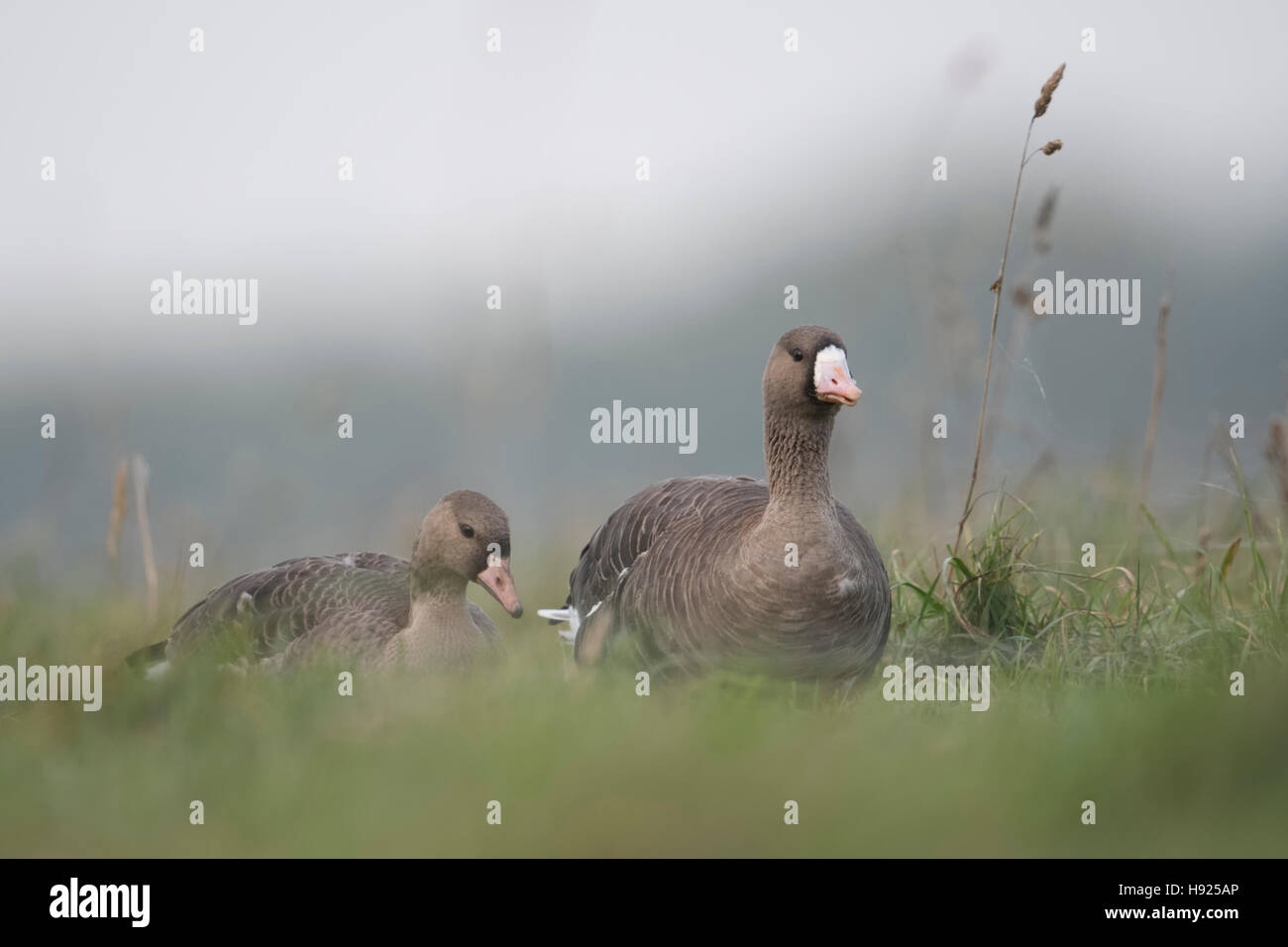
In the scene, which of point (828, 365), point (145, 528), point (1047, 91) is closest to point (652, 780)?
point (828, 365)

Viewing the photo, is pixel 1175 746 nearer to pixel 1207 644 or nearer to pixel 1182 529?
pixel 1207 644

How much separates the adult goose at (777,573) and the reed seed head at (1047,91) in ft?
5.03

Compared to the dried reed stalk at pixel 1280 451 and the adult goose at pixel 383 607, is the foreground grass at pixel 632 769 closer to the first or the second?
the adult goose at pixel 383 607

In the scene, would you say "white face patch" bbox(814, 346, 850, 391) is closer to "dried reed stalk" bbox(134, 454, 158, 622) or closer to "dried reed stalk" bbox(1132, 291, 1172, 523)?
"dried reed stalk" bbox(1132, 291, 1172, 523)

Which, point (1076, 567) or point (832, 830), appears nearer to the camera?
point (832, 830)

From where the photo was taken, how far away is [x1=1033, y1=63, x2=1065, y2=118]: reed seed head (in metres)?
6.34

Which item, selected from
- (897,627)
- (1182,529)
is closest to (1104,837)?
(897,627)

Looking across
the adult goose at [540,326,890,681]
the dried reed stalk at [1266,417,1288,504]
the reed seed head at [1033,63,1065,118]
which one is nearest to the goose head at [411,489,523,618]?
the adult goose at [540,326,890,681]

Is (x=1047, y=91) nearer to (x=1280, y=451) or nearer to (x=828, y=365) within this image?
(x=828, y=365)

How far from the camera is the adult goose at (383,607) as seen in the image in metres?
6.55

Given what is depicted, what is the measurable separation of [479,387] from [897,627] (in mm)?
2944

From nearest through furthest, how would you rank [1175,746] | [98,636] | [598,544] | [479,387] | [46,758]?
[1175,746] → [46,758] → [98,636] → [598,544] → [479,387]

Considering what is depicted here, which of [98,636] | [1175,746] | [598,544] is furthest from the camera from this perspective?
[598,544]

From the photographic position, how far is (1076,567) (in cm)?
741
